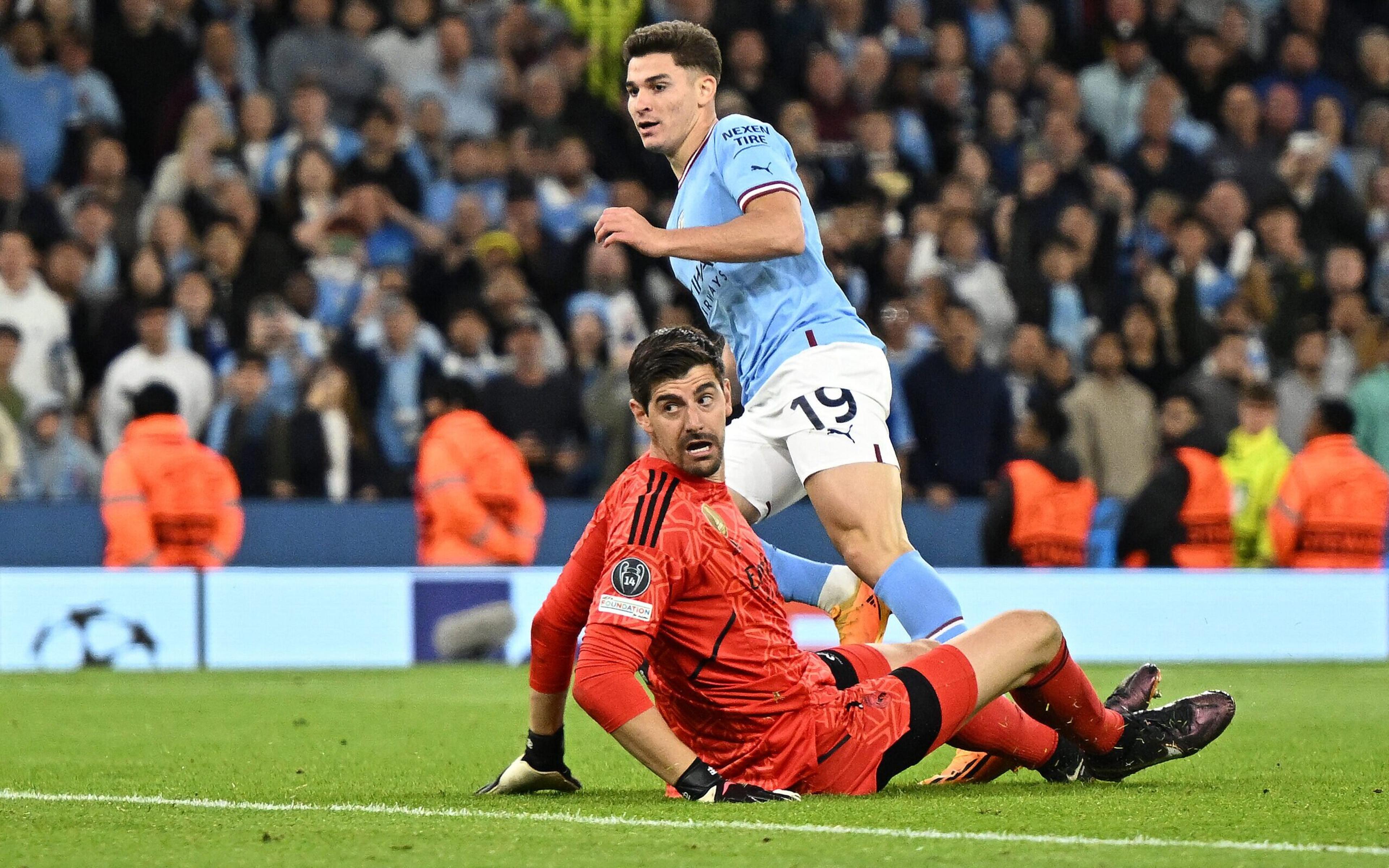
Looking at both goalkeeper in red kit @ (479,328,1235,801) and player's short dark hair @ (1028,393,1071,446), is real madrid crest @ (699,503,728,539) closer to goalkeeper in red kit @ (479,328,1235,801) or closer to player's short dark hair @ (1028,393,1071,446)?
goalkeeper in red kit @ (479,328,1235,801)

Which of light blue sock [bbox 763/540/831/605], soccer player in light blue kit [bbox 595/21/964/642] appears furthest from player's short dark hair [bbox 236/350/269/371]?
light blue sock [bbox 763/540/831/605]

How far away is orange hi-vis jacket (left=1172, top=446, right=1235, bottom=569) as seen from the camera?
13094mm

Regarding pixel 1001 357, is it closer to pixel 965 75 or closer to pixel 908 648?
pixel 965 75

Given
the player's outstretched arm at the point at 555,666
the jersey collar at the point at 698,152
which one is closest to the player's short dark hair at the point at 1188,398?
the jersey collar at the point at 698,152

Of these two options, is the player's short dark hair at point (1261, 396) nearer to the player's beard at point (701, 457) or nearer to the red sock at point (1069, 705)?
the red sock at point (1069, 705)

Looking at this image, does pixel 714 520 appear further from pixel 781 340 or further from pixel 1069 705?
pixel 781 340

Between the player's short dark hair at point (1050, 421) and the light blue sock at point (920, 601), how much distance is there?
22.9 ft

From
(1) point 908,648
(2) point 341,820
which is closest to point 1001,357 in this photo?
(1) point 908,648

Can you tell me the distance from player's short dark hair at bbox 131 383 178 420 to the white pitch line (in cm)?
629

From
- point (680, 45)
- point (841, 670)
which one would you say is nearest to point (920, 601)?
point (841, 670)

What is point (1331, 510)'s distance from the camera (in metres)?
13.1

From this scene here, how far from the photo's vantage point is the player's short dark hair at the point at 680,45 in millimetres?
6566

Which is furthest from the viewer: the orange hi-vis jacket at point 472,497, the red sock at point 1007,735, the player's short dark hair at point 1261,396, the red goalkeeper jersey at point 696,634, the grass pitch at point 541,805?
the player's short dark hair at point 1261,396

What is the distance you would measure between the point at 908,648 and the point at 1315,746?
7.55 ft
